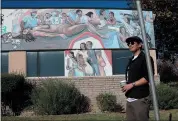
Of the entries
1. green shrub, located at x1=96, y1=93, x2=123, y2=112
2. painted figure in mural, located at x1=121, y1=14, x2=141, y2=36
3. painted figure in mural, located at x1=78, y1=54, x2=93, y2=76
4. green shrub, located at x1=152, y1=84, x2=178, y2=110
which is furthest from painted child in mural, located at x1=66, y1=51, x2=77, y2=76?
green shrub, located at x1=152, y1=84, x2=178, y2=110

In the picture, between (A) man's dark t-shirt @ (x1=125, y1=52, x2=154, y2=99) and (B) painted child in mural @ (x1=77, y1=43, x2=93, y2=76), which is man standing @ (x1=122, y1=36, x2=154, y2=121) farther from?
(B) painted child in mural @ (x1=77, y1=43, x2=93, y2=76)

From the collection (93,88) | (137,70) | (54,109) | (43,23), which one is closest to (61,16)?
(43,23)

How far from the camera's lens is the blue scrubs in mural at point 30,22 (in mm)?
20500

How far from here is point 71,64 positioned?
2073 centimetres

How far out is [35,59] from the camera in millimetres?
20719

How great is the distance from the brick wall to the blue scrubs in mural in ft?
10.3

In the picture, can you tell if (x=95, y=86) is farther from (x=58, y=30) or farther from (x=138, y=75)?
(x=138, y=75)

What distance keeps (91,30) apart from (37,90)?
16.9ft

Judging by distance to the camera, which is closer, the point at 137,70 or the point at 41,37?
the point at 137,70

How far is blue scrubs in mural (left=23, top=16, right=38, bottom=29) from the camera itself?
807 inches

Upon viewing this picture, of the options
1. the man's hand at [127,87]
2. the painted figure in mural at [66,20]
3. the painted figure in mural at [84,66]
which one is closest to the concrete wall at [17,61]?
the painted figure in mural at [66,20]

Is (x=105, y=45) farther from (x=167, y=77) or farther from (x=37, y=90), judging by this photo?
(x=167, y=77)

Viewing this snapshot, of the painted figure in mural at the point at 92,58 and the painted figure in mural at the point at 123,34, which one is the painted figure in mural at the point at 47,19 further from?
the painted figure in mural at the point at 123,34

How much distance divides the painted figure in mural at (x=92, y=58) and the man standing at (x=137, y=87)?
1452 centimetres
